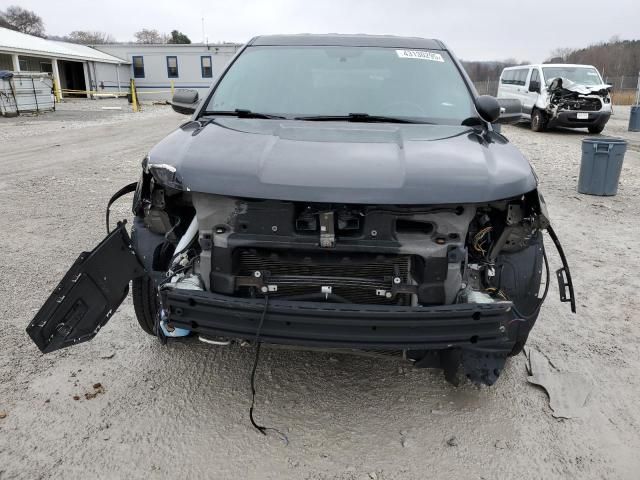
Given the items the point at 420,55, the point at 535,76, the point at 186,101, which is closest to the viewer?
the point at 420,55

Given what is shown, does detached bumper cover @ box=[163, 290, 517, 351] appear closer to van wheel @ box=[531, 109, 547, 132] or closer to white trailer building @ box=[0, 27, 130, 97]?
van wheel @ box=[531, 109, 547, 132]

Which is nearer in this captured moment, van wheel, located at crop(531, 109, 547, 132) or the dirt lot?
the dirt lot

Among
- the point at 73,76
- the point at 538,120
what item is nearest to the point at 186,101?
the point at 538,120

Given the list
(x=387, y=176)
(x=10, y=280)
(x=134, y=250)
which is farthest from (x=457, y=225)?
(x=10, y=280)

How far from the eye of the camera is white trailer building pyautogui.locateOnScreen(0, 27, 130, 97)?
28.3m

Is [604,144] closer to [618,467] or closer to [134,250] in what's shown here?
[618,467]

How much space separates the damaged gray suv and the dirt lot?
34 cm

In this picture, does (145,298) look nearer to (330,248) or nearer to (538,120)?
(330,248)

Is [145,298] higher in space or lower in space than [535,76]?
lower

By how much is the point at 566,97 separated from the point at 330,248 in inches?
533

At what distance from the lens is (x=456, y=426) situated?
2.54m

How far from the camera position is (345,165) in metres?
2.25

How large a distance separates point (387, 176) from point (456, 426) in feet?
4.23

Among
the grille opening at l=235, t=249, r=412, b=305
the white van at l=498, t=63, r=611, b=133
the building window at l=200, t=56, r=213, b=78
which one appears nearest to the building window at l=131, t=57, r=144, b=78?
the building window at l=200, t=56, r=213, b=78
